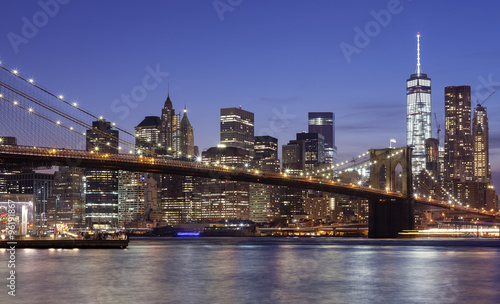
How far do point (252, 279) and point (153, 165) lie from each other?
39.6m

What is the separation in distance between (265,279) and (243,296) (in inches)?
305

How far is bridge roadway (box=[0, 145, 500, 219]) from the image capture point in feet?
226

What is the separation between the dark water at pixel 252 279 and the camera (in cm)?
3241

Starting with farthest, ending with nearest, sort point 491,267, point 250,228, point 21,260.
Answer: point 250,228
point 21,260
point 491,267

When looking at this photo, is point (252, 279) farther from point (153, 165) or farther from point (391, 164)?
point (391, 164)

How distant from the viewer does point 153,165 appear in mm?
78250

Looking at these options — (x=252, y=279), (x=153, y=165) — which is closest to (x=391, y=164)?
(x=153, y=165)

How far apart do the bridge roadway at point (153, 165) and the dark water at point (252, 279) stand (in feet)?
46.3

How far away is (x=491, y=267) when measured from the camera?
48.8 meters

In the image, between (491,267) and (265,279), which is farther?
(491,267)

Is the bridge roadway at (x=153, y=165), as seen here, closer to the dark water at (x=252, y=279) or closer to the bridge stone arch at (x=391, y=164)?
the bridge stone arch at (x=391, y=164)

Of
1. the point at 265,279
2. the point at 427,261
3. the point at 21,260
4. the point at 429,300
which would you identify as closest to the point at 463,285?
the point at 429,300

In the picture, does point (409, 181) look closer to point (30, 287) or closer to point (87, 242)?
point (87, 242)

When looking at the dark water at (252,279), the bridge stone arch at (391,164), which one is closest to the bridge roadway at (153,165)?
the bridge stone arch at (391,164)
